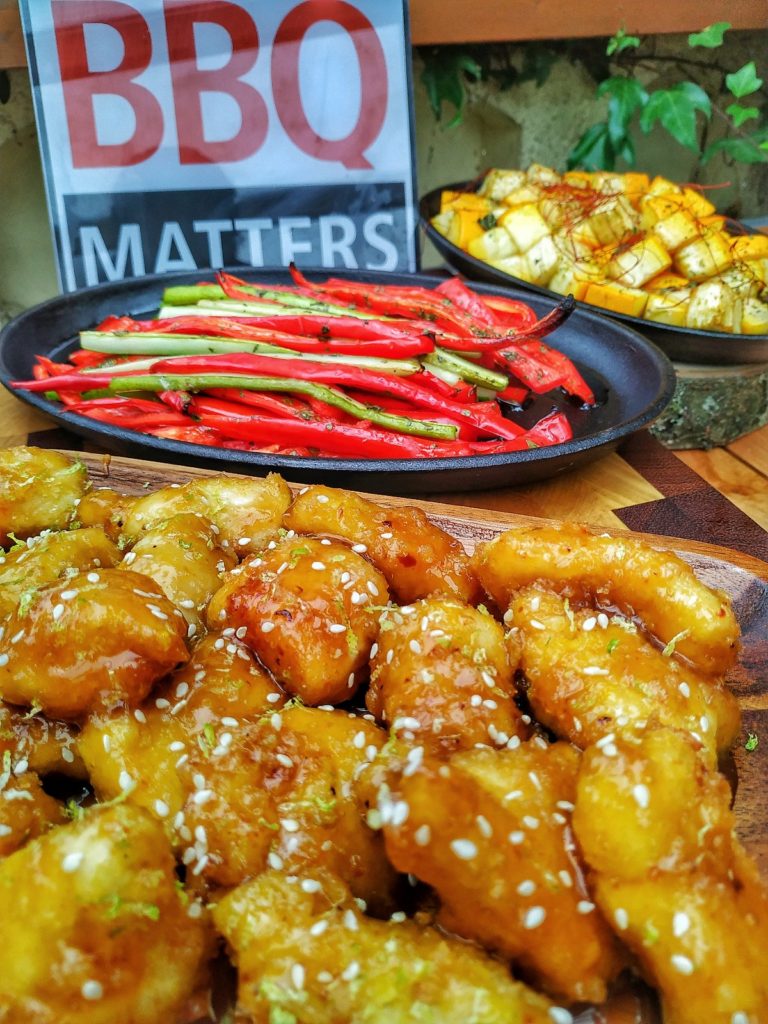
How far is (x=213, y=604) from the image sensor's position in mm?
1471

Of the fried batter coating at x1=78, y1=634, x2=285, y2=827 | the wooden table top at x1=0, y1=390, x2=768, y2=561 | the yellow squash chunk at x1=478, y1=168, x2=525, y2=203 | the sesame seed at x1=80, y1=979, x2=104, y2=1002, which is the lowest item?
the wooden table top at x1=0, y1=390, x2=768, y2=561

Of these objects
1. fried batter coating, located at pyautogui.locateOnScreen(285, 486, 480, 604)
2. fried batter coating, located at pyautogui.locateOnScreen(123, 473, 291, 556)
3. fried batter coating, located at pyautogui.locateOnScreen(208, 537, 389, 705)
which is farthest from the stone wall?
fried batter coating, located at pyautogui.locateOnScreen(208, 537, 389, 705)

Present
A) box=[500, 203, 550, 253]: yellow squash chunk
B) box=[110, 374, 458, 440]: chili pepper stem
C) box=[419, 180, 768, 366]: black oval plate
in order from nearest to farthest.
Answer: box=[110, 374, 458, 440]: chili pepper stem → box=[419, 180, 768, 366]: black oval plate → box=[500, 203, 550, 253]: yellow squash chunk

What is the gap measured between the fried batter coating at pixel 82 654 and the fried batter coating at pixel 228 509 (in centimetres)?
47

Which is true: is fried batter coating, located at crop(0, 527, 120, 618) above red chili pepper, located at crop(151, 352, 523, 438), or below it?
above

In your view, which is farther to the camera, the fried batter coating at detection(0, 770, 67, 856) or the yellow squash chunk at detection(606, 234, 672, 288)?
the yellow squash chunk at detection(606, 234, 672, 288)

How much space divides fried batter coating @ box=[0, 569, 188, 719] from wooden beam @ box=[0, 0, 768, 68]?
11.3 ft

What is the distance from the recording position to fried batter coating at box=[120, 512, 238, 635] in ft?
4.94

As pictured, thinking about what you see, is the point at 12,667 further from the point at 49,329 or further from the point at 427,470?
the point at 49,329

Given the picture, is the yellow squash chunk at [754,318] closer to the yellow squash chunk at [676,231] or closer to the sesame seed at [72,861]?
the yellow squash chunk at [676,231]

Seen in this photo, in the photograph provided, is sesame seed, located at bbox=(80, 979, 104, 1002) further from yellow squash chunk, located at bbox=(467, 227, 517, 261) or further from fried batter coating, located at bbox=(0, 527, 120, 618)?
yellow squash chunk, located at bbox=(467, 227, 517, 261)

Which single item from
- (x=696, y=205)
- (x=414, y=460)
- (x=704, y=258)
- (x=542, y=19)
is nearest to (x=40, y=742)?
(x=414, y=460)

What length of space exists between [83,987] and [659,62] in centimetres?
568

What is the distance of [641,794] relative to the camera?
101cm
